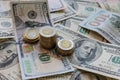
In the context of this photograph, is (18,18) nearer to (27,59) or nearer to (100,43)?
(27,59)

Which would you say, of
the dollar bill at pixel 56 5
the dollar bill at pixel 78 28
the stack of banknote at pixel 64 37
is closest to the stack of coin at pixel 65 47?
the stack of banknote at pixel 64 37

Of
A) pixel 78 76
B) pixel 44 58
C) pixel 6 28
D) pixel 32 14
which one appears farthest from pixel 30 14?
pixel 78 76

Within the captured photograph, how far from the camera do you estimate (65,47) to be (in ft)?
2.95

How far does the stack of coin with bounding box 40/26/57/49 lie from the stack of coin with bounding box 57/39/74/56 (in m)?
0.03

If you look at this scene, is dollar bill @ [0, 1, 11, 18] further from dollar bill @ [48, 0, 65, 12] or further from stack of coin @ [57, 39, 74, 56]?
stack of coin @ [57, 39, 74, 56]

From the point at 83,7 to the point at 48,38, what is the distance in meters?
0.32

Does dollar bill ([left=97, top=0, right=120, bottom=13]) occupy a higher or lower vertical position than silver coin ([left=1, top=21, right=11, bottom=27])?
higher

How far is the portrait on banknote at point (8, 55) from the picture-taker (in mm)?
872

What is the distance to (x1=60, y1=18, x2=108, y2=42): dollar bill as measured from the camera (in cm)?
100

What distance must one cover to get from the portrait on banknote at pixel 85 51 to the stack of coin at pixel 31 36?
15 cm

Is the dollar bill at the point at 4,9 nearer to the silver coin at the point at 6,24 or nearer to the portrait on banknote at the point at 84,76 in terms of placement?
the silver coin at the point at 6,24

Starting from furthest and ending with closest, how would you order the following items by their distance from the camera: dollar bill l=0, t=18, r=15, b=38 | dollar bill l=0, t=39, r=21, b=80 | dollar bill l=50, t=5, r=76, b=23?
dollar bill l=50, t=5, r=76, b=23
dollar bill l=0, t=18, r=15, b=38
dollar bill l=0, t=39, r=21, b=80

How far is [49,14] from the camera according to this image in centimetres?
103

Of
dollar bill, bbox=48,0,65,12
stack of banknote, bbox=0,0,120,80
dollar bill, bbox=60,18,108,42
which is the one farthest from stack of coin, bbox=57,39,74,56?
dollar bill, bbox=48,0,65,12
